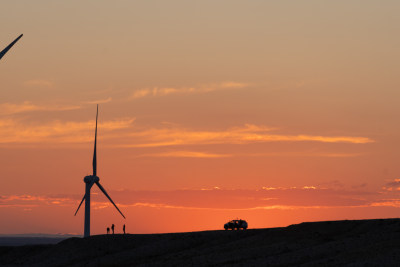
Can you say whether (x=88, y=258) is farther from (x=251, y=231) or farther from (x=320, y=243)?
(x=320, y=243)

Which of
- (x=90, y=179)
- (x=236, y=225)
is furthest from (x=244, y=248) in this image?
(x=90, y=179)

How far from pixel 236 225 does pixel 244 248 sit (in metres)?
34.9

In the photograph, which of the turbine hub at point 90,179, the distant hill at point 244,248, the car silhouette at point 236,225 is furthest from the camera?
the turbine hub at point 90,179

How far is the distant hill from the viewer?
337ft

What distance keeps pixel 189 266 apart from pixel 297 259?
16.3 m

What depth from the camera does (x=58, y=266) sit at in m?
140

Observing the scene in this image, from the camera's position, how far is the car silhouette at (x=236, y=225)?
15538 cm

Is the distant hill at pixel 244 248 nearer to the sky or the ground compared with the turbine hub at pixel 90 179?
nearer to the ground

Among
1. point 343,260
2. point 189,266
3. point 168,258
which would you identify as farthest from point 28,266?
point 343,260

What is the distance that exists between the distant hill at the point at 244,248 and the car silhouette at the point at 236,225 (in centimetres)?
1605

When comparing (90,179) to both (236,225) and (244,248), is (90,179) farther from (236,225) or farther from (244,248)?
(244,248)

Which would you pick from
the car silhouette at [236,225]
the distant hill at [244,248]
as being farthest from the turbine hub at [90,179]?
the car silhouette at [236,225]

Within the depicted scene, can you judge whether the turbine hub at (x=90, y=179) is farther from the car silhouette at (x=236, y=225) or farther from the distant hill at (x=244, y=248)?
→ the car silhouette at (x=236, y=225)

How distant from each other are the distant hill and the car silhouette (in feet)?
52.6
